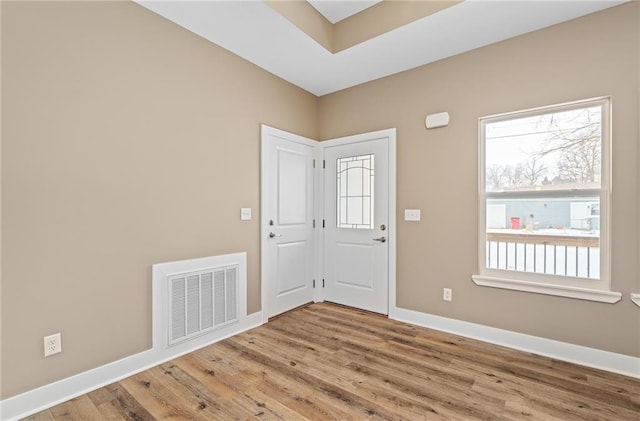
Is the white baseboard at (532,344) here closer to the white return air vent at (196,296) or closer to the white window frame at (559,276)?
the white window frame at (559,276)

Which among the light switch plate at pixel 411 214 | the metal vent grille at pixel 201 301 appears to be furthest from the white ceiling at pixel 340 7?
the metal vent grille at pixel 201 301

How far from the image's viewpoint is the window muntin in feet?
7.71

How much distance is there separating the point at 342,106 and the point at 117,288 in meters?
3.14

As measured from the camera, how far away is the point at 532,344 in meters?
2.56

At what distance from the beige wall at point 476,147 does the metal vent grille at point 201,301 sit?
1.85 m

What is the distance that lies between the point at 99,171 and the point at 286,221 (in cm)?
194

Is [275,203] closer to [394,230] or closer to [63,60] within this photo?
[394,230]

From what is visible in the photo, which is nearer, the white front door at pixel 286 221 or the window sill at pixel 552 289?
the window sill at pixel 552 289

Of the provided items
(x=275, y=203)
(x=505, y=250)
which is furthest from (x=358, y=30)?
(x=505, y=250)

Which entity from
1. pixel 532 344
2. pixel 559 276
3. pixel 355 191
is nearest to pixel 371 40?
pixel 355 191

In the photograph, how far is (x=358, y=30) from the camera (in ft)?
9.07

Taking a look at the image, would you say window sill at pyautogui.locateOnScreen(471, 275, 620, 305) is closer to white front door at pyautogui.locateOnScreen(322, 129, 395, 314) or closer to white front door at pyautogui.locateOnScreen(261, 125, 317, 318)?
white front door at pyautogui.locateOnScreen(322, 129, 395, 314)

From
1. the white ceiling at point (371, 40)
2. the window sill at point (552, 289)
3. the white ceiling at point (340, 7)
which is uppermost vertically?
the white ceiling at point (340, 7)

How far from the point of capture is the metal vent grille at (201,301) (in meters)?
2.48
